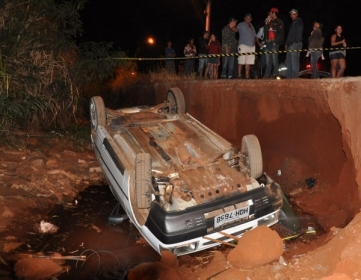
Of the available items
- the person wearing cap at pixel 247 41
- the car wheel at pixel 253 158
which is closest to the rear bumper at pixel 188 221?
the car wheel at pixel 253 158

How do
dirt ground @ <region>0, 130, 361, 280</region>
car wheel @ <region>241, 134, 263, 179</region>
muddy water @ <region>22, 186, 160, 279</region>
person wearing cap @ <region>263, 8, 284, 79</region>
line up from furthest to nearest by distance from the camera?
person wearing cap @ <region>263, 8, 284, 79</region> < car wheel @ <region>241, 134, 263, 179</region> < muddy water @ <region>22, 186, 160, 279</region> < dirt ground @ <region>0, 130, 361, 280</region>

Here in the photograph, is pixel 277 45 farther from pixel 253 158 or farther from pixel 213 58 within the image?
pixel 253 158

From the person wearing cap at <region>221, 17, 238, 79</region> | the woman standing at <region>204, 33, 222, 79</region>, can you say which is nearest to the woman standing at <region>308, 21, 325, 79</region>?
the person wearing cap at <region>221, 17, 238, 79</region>

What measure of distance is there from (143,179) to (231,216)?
110cm

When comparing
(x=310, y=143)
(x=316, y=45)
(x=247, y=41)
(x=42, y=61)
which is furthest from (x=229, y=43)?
(x=42, y=61)

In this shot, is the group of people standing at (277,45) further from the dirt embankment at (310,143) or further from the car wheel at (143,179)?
the car wheel at (143,179)

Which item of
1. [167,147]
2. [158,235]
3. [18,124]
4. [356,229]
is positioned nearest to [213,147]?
[167,147]

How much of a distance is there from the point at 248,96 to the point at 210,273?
477cm

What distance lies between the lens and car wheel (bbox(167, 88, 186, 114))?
24.3ft

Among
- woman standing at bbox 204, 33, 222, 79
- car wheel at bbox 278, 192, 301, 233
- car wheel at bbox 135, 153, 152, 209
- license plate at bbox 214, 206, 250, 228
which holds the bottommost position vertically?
car wheel at bbox 278, 192, 301, 233

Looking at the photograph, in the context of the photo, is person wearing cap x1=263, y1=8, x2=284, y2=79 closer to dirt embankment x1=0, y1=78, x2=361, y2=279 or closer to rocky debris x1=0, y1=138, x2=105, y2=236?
dirt embankment x1=0, y1=78, x2=361, y2=279

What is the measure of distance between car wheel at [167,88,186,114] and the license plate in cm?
306

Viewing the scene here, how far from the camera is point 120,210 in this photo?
657 centimetres

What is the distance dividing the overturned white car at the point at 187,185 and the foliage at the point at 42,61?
3784mm
